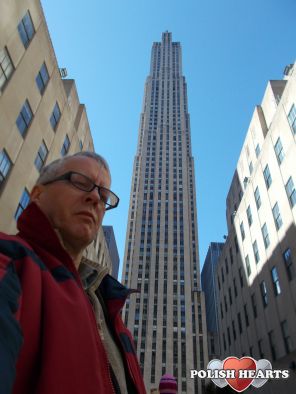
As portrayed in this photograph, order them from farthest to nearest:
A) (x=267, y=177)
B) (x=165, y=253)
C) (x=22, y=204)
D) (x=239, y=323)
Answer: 1. (x=165, y=253)
2. (x=239, y=323)
3. (x=267, y=177)
4. (x=22, y=204)

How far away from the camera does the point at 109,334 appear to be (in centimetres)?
217

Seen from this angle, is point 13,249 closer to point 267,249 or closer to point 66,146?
point 66,146

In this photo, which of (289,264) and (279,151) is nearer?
(289,264)

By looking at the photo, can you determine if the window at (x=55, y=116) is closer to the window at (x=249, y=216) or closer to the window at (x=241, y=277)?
the window at (x=249, y=216)

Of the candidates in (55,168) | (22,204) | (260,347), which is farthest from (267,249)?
(55,168)

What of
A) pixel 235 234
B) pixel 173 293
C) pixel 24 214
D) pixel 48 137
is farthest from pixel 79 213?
pixel 173 293

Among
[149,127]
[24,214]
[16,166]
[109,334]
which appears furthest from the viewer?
[149,127]

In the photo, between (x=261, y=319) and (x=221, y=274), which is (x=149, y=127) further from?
(x=261, y=319)

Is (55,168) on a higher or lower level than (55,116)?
lower

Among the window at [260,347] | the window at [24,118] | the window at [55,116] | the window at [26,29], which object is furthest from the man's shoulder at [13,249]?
the window at [260,347]

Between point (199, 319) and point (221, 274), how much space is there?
56318 mm

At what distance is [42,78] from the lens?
20.6 metres

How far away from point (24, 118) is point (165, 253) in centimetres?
8072

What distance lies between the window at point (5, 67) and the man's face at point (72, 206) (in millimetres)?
15912
